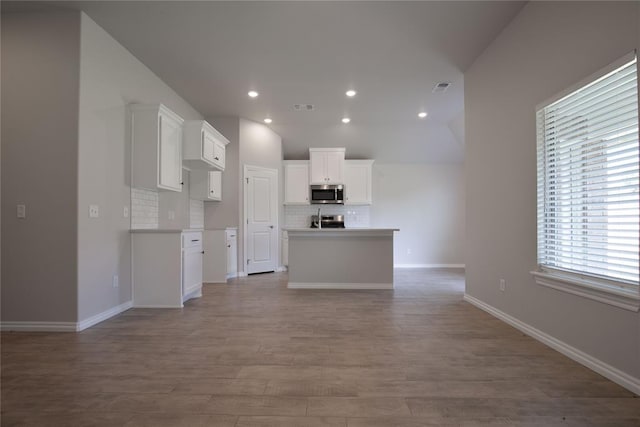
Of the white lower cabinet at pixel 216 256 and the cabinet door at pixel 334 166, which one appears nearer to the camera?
the white lower cabinet at pixel 216 256

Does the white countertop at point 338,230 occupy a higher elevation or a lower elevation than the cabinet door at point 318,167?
lower

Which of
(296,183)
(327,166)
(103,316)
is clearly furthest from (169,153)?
(327,166)

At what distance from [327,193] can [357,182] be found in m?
0.72

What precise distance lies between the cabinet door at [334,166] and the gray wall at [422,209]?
3.10ft

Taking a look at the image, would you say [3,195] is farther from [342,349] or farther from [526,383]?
[526,383]

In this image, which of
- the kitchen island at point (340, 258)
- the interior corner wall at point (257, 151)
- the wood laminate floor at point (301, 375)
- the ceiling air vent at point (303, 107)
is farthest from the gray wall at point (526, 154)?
the interior corner wall at point (257, 151)

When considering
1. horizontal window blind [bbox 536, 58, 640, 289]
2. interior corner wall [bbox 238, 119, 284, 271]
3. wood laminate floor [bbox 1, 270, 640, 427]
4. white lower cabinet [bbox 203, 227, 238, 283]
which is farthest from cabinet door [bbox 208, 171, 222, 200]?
horizontal window blind [bbox 536, 58, 640, 289]

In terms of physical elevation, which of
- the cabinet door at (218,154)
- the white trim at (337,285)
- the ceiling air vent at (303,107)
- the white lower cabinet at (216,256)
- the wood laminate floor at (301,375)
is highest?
the ceiling air vent at (303,107)

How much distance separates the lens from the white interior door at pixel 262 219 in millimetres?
6168

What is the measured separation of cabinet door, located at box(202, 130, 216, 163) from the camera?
4.48 metres

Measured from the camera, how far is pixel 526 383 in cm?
195

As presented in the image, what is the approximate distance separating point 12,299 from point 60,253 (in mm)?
603

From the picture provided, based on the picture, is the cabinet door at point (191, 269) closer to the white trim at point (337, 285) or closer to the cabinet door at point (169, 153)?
the cabinet door at point (169, 153)

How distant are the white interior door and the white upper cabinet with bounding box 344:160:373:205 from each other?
162 cm
